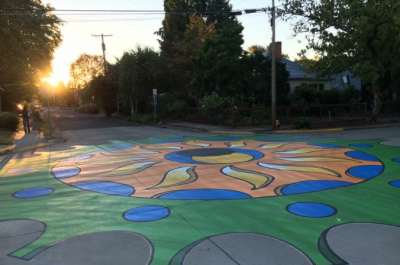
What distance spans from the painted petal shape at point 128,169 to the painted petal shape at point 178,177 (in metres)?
1.11

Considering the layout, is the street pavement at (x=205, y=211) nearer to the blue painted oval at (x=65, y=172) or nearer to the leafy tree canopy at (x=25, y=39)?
the blue painted oval at (x=65, y=172)

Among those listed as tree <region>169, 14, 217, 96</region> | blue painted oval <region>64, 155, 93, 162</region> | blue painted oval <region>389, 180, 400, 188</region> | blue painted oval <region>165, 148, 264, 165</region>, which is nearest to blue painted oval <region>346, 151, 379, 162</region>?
blue painted oval <region>389, 180, 400, 188</region>

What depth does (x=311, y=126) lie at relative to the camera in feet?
68.1

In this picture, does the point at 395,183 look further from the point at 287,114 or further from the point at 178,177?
the point at 287,114

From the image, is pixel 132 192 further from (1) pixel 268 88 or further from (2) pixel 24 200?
(1) pixel 268 88

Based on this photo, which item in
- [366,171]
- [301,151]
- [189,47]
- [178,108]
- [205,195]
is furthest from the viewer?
[189,47]

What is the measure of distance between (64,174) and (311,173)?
7068 millimetres

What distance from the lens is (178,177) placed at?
8094 mm

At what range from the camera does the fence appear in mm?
22516

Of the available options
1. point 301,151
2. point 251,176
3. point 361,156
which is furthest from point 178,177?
point 361,156

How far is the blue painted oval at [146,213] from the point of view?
17.0 feet

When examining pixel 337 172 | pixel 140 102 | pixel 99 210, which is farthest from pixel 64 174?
pixel 140 102

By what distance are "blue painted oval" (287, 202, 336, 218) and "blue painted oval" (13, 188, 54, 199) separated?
214 inches

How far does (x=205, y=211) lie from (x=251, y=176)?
9.33ft
